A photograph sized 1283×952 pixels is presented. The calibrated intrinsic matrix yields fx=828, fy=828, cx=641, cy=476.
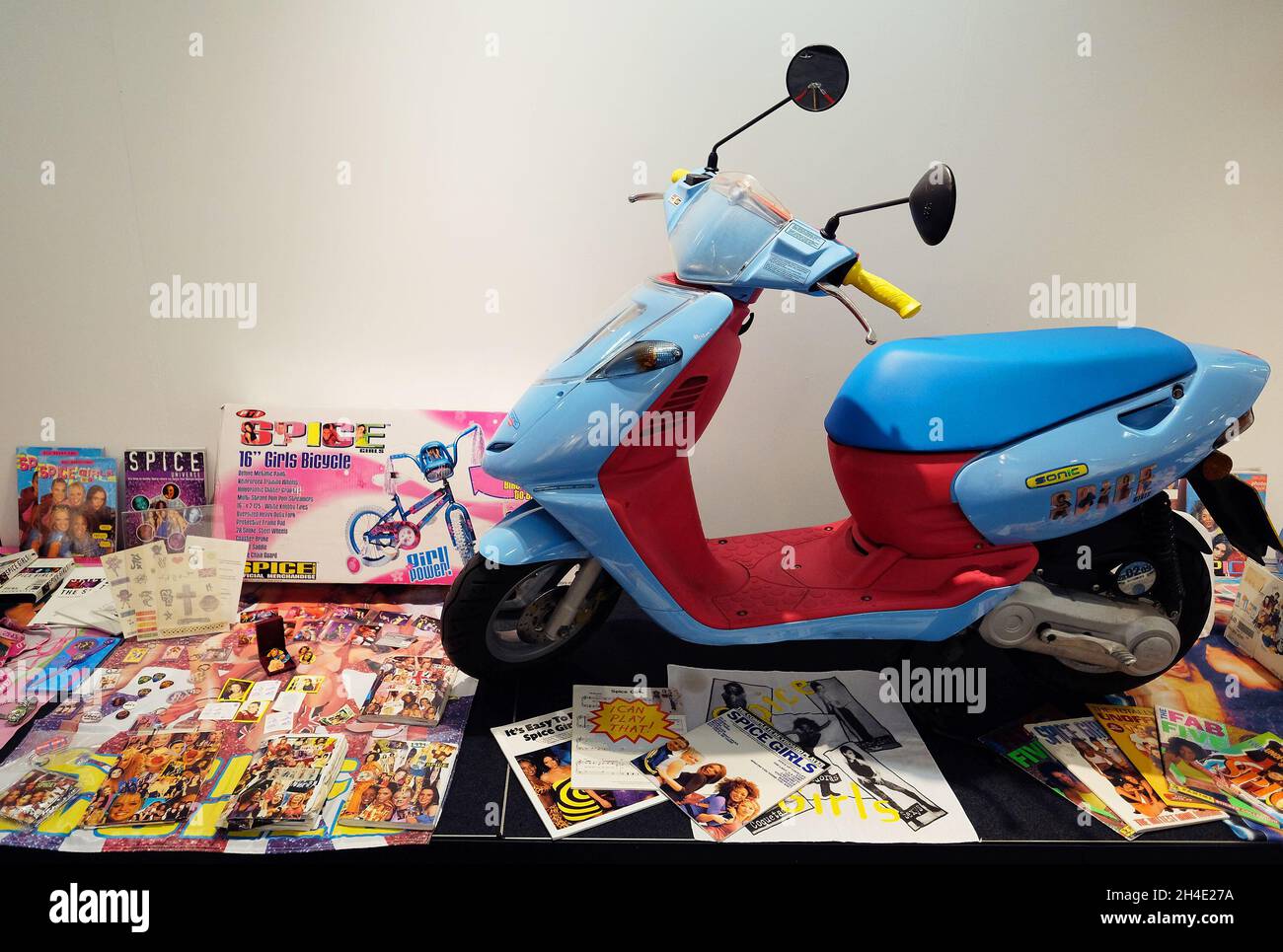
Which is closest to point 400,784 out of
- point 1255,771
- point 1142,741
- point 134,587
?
point 134,587

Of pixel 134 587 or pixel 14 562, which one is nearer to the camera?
pixel 134 587

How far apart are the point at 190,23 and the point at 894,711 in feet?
6.92

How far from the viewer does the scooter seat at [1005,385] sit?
57.1 inches

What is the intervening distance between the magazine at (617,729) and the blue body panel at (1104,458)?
2.26ft

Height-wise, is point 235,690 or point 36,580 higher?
point 36,580

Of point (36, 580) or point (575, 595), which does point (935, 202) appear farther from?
point (36, 580)

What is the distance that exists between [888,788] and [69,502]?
207cm

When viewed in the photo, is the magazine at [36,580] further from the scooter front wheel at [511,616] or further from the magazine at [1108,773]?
the magazine at [1108,773]

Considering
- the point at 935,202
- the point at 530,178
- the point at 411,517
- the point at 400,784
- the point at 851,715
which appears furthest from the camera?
the point at 411,517

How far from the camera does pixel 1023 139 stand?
192 cm

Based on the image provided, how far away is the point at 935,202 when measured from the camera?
131 cm

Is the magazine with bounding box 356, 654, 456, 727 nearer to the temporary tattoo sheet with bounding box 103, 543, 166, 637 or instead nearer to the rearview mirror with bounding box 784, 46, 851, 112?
the temporary tattoo sheet with bounding box 103, 543, 166, 637
